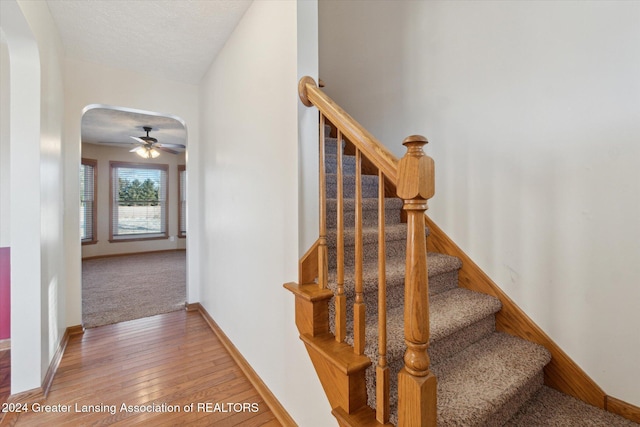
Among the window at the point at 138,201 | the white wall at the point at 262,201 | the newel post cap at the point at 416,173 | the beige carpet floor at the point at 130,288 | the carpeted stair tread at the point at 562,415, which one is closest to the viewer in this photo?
the newel post cap at the point at 416,173

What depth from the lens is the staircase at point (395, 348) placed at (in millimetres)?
984

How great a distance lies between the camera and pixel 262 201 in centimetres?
169

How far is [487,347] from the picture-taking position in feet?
4.63

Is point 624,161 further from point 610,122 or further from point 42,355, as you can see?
point 42,355

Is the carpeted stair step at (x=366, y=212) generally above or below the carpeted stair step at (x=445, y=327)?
above

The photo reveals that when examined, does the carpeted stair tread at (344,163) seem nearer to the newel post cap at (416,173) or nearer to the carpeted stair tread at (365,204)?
the carpeted stair tread at (365,204)

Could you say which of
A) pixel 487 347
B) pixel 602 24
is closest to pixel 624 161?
pixel 602 24

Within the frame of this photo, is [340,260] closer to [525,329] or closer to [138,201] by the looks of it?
[525,329]

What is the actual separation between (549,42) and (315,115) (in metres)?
1.24

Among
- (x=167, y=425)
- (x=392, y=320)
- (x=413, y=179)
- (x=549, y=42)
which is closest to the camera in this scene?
(x=413, y=179)

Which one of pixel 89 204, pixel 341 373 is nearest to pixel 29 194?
pixel 341 373

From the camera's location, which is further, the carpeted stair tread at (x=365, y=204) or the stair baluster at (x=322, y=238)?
the carpeted stair tread at (x=365, y=204)

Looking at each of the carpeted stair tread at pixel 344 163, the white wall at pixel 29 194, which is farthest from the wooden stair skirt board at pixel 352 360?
the white wall at pixel 29 194

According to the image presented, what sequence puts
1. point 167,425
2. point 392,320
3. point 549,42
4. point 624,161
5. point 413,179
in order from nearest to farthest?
point 413,179, point 624,161, point 392,320, point 549,42, point 167,425
